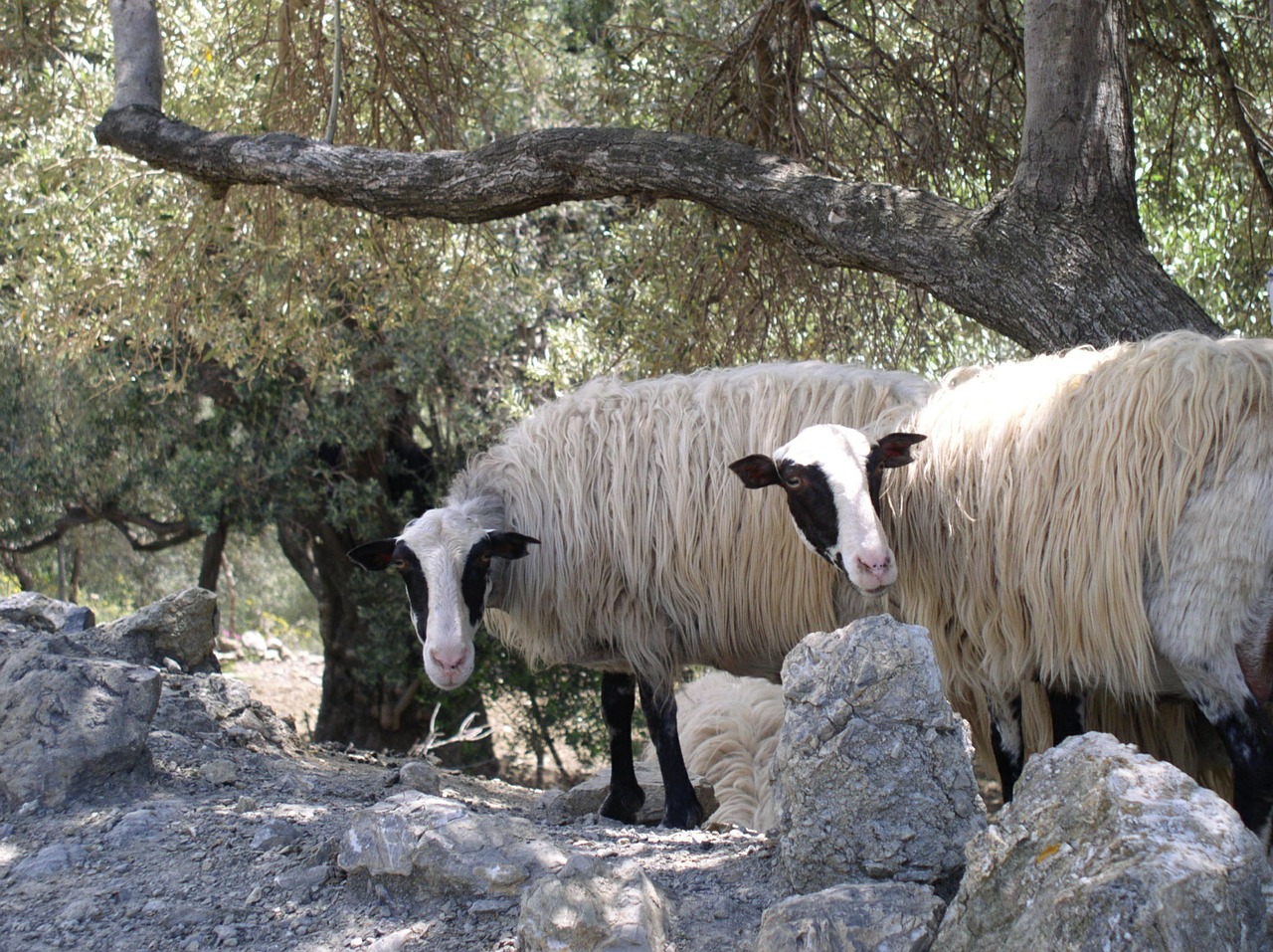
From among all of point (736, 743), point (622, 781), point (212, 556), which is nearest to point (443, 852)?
point (622, 781)

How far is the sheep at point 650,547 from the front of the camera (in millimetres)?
4430

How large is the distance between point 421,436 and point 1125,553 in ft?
27.2

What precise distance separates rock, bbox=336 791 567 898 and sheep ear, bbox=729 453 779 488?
5.00 ft

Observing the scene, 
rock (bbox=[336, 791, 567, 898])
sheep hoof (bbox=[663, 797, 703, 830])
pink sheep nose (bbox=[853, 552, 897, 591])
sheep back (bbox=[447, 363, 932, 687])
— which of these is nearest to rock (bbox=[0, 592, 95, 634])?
sheep back (bbox=[447, 363, 932, 687])

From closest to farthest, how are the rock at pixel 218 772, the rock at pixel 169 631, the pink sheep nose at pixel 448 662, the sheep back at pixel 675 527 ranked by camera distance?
the rock at pixel 218 772, the pink sheep nose at pixel 448 662, the sheep back at pixel 675 527, the rock at pixel 169 631

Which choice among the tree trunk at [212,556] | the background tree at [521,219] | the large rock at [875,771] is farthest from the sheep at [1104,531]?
the tree trunk at [212,556]

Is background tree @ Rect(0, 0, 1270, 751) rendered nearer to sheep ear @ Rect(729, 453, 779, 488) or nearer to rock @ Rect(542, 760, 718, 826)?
sheep ear @ Rect(729, 453, 779, 488)

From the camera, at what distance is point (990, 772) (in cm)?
543

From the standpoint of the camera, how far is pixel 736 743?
6.09m

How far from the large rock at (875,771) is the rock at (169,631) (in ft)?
10.9

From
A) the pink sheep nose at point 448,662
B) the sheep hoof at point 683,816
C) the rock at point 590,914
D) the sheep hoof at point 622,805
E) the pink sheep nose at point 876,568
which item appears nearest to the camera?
the rock at point 590,914

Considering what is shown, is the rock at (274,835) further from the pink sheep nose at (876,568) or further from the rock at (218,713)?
the pink sheep nose at (876,568)

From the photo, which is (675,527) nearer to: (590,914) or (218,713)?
(218,713)

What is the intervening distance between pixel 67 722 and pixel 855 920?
2545 mm
